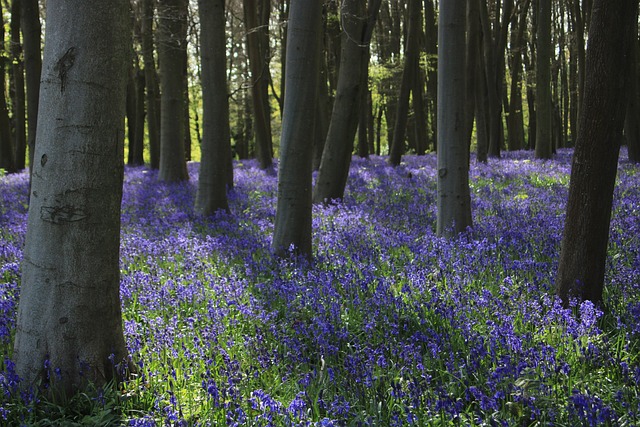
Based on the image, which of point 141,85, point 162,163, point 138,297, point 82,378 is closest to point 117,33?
point 82,378

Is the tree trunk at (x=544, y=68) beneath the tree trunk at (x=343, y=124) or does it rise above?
above

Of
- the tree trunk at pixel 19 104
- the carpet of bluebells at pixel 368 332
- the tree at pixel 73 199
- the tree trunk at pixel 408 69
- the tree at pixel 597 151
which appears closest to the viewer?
the carpet of bluebells at pixel 368 332

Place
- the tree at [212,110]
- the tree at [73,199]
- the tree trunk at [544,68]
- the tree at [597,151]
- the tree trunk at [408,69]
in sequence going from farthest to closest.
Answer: the tree trunk at [544,68]
the tree trunk at [408,69]
the tree at [212,110]
the tree at [597,151]
the tree at [73,199]

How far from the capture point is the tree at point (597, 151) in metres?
4.54

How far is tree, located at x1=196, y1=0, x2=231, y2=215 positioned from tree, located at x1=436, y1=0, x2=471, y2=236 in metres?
4.35

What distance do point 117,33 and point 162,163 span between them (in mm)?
11916

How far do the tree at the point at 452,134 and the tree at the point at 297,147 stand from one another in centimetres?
182

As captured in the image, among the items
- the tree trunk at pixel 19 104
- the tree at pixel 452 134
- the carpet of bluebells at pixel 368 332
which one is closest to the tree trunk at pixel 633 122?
the carpet of bluebells at pixel 368 332

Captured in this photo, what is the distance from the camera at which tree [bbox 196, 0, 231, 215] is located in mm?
10359

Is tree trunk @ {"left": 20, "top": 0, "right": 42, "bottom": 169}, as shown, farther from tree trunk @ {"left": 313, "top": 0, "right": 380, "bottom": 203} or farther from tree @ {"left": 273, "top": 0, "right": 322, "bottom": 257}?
tree @ {"left": 273, "top": 0, "right": 322, "bottom": 257}

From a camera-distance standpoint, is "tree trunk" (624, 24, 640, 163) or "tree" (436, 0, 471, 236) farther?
"tree trunk" (624, 24, 640, 163)

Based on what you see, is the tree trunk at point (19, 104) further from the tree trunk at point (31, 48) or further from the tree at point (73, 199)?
the tree at point (73, 199)

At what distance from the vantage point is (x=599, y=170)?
4668 millimetres

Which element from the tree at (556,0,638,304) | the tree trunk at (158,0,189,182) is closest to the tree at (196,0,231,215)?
the tree trunk at (158,0,189,182)
